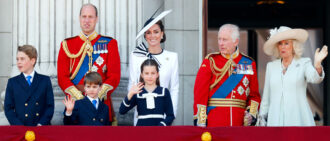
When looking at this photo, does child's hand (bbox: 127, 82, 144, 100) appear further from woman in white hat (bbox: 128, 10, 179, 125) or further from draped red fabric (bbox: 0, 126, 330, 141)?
draped red fabric (bbox: 0, 126, 330, 141)

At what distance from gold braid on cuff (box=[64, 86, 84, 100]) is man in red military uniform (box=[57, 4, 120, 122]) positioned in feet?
0.12

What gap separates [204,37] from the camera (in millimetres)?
9195

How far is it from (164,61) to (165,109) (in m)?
0.69

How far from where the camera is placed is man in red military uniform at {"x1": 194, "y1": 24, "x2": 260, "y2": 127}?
7539 mm

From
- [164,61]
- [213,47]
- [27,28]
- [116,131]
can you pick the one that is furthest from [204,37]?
[213,47]

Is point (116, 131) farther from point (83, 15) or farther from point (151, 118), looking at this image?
point (83, 15)

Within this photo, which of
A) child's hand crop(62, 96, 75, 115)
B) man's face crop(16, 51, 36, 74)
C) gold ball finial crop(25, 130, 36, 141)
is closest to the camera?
gold ball finial crop(25, 130, 36, 141)

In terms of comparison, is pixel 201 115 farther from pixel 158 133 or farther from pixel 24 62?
pixel 24 62

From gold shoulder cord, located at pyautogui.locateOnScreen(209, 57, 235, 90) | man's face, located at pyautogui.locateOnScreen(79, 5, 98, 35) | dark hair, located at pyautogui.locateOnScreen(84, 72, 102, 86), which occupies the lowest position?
dark hair, located at pyautogui.locateOnScreen(84, 72, 102, 86)

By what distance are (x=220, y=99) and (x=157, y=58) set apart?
0.76 meters

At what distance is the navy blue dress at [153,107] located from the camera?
728cm

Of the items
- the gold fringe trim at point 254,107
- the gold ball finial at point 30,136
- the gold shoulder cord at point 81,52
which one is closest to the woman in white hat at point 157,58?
the gold shoulder cord at point 81,52

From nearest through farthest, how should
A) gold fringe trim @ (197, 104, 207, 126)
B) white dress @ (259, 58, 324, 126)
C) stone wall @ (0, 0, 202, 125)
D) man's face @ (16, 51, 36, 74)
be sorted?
man's face @ (16, 51, 36, 74), gold fringe trim @ (197, 104, 207, 126), white dress @ (259, 58, 324, 126), stone wall @ (0, 0, 202, 125)

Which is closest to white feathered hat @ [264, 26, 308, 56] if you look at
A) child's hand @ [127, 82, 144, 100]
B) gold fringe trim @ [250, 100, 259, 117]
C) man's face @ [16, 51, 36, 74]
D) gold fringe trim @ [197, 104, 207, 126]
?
gold fringe trim @ [250, 100, 259, 117]
